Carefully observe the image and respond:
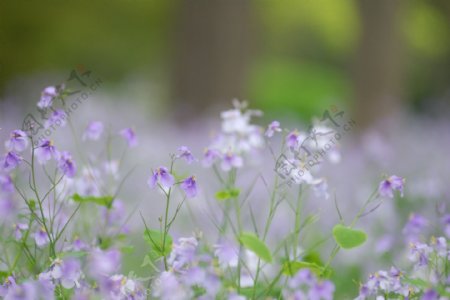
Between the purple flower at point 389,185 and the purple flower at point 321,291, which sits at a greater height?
the purple flower at point 389,185

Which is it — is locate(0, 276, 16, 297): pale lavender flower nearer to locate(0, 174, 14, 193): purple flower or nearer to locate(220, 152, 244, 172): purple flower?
locate(0, 174, 14, 193): purple flower

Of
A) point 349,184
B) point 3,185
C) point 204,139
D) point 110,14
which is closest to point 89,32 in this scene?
point 110,14

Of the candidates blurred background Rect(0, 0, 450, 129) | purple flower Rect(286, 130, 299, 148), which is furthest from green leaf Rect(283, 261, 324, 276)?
blurred background Rect(0, 0, 450, 129)

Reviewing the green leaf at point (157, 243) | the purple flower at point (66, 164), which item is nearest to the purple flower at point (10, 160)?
the purple flower at point (66, 164)

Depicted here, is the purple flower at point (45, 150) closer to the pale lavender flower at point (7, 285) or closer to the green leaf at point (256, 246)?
the pale lavender flower at point (7, 285)

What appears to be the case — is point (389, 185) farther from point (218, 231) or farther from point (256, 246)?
point (218, 231)

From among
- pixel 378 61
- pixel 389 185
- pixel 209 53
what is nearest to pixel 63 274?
pixel 389 185
